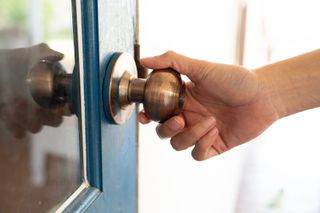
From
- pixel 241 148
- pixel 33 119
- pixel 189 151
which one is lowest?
pixel 241 148

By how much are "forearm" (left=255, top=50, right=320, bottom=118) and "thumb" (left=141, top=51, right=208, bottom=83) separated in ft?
0.32

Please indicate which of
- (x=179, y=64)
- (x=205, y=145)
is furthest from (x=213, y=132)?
(x=179, y=64)

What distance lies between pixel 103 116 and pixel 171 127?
12cm

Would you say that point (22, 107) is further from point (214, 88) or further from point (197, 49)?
point (197, 49)

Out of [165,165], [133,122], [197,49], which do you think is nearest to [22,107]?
[133,122]

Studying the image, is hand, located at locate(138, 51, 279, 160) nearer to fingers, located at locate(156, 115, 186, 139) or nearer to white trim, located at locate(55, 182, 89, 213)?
fingers, located at locate(156, 115, 186, 139)

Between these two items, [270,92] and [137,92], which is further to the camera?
[270,92]

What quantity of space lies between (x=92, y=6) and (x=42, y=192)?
16 cm

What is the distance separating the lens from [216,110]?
1.64ft

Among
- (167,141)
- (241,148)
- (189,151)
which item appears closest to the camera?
(167,141)

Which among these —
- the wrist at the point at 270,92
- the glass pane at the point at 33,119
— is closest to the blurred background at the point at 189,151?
the glass pane at the point at 33,119

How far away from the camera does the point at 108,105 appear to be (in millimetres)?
306

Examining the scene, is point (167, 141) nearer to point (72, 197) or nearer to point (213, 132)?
point (213, 132)

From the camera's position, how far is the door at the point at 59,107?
9.5 inches
